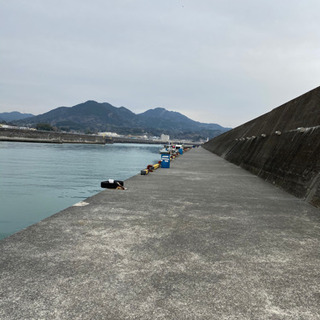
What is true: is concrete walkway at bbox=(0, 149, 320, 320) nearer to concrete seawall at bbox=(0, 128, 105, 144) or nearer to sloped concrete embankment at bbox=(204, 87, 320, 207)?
sloped concrete embankment at bbox=(204, 87, 320, 207)

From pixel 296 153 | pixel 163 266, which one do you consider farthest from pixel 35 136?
pixel 163 266

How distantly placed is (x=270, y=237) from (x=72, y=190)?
16.7 m

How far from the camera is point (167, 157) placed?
74.5 ft

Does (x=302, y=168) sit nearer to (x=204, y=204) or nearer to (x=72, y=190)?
(x=204, y=204)

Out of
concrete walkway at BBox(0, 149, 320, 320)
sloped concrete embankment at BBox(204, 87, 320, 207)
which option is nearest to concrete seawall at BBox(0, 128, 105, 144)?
sloped concrete embankment at BBox(204, 87, 320, 207)

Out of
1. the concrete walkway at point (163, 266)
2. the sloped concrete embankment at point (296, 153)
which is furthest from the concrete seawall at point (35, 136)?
the concrete walkway at point (163, 266)

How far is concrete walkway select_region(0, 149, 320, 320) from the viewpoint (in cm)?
311

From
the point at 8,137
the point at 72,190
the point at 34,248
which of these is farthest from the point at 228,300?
the point at 8,137

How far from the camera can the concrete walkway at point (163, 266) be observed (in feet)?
10.2

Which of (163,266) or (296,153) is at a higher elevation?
(296,153)

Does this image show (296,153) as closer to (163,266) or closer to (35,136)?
(163,266)

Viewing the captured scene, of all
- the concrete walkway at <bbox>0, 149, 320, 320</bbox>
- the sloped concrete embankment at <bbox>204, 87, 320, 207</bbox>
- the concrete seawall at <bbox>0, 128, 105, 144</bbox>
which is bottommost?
the concrete seawall at <bbox>0, 128, 105, 144</bbox>

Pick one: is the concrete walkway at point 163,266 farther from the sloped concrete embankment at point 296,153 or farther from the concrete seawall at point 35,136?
the concrete seawall at point 35,136

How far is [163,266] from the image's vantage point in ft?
13.6
